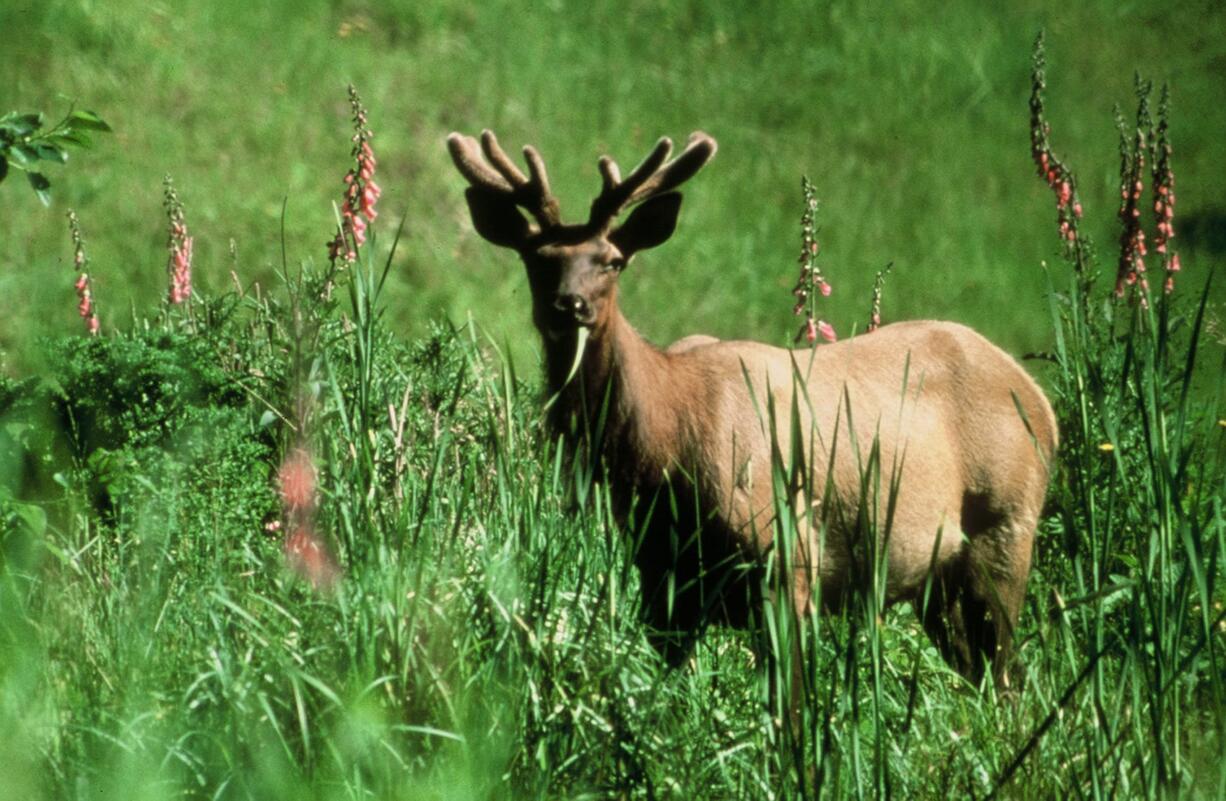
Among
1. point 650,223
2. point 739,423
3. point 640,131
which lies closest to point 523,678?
point 739,423

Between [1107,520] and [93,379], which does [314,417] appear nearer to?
[1107,520]

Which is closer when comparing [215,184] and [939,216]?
[215,184]

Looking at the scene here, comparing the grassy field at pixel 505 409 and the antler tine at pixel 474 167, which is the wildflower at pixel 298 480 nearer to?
the grassy field at pixel 505 409

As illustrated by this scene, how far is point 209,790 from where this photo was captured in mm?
3494

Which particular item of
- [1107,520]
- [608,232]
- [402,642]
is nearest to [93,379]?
[608,232]

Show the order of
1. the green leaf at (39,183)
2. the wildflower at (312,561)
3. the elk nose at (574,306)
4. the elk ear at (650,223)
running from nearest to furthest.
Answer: the wildflower at (312,561), the green leaf at (39,183), the elk nose at (574,306), the elk ear at (650,223)

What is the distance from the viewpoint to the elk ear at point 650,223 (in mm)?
5957

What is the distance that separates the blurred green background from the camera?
10750mm

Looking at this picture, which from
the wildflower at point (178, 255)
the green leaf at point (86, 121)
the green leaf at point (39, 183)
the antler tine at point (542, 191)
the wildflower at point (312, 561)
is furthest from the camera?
the wildflower at point (178, 255)

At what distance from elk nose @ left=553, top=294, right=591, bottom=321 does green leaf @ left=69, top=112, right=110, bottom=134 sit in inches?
55.1

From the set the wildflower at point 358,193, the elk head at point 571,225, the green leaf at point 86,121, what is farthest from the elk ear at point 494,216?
the green leaf at point 86,121

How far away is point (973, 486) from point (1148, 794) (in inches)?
126

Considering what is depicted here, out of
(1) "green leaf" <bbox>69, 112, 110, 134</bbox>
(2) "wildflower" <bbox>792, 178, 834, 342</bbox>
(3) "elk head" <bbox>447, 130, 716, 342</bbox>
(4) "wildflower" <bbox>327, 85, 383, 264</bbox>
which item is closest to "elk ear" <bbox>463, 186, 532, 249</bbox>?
(3) "elk head" <bbox>447, 130, 716, 342</bbox>

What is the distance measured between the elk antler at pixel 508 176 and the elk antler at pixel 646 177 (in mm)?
156
